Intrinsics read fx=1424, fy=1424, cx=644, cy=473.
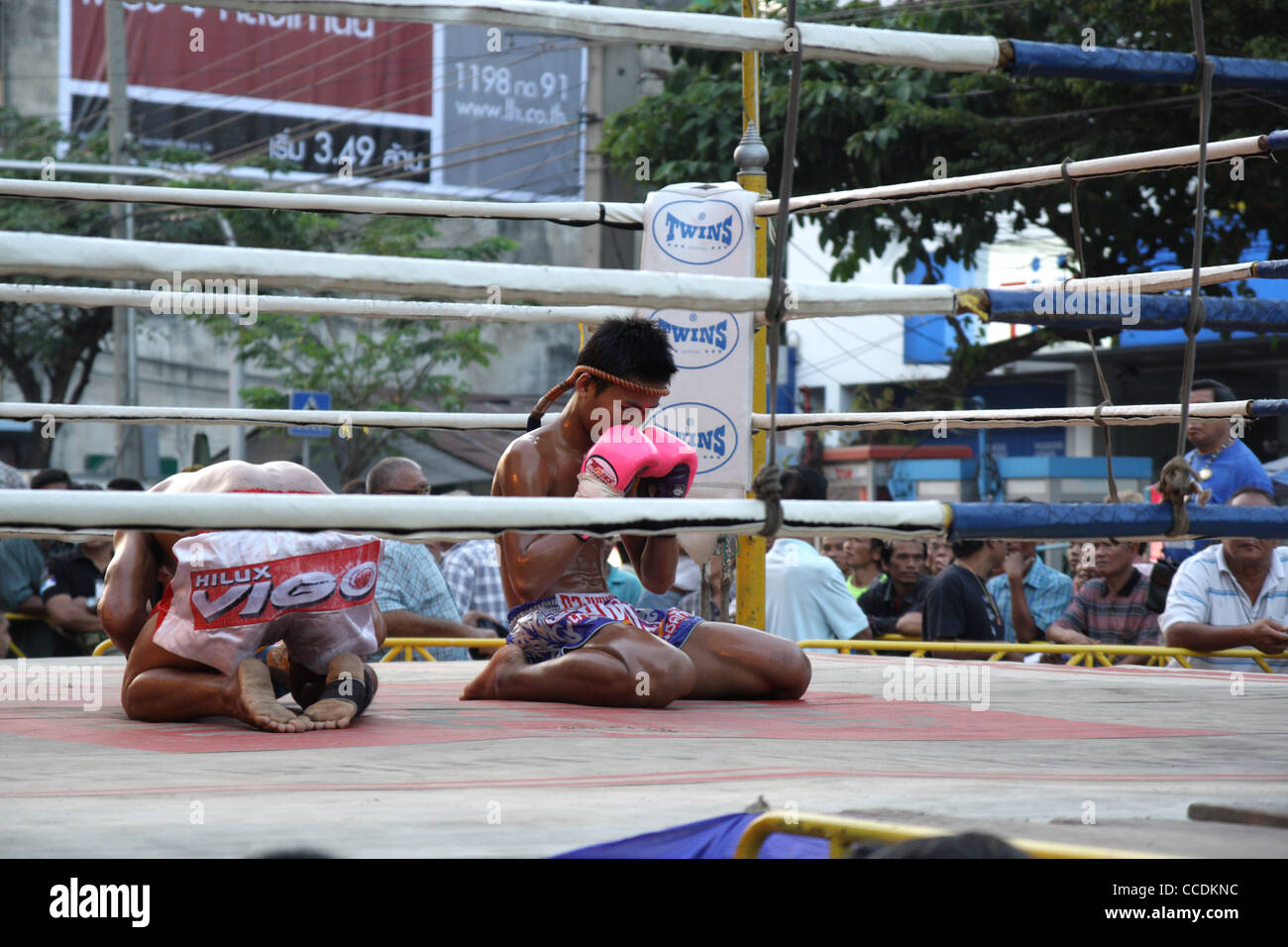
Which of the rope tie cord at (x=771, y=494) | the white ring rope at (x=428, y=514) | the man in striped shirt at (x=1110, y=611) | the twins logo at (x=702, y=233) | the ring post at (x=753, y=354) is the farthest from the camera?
the man in striped shirt at (x=1110, y=611)

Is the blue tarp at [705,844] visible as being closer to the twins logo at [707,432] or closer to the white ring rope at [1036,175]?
the white ring rope at [1036,175]

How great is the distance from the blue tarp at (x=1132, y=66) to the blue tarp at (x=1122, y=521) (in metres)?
0.87

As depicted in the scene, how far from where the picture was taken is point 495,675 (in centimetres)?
331

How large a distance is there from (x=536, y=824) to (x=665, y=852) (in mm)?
156

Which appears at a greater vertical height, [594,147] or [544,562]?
[594,147]

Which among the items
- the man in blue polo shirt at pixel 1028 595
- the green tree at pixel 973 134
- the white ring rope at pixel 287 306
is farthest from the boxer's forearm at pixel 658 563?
the green tree at pixel 973 134

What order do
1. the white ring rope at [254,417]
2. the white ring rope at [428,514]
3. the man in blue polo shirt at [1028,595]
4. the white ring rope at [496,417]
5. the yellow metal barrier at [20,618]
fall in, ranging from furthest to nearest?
the yellow metal barrier at [20,618] < the man in blue polo shirt at [1028,595] < the white ring rope at [254,417] < the white ring rope at [496,417] < the white ring rope at [428,514]

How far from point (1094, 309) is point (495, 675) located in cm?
167

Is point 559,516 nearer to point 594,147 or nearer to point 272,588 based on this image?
point 272,588

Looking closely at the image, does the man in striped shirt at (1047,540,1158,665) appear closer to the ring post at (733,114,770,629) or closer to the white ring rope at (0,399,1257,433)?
the white ring rope at (0,399,1257,433)

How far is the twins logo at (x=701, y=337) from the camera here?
4.07 meters

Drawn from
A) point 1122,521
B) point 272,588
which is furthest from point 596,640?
point 1122,521

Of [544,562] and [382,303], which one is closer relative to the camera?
[544,562]

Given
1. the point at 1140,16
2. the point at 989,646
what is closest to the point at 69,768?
the point at 989,646
